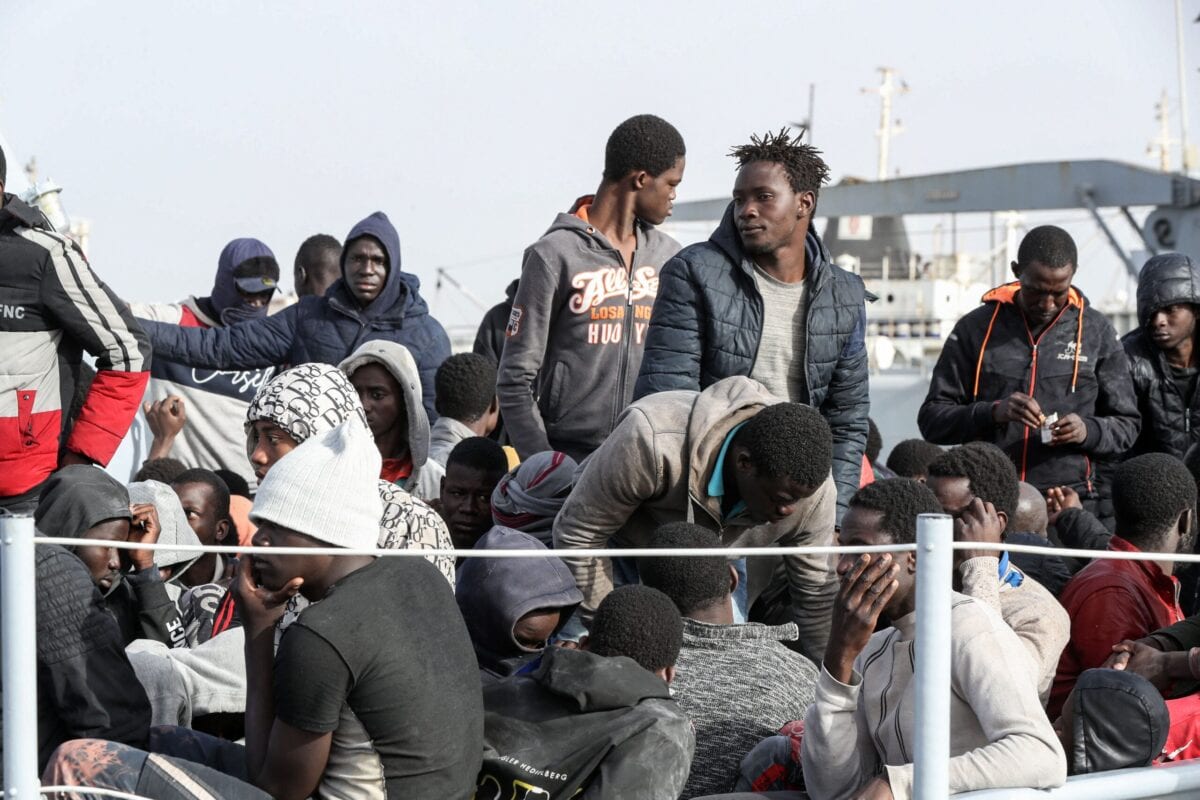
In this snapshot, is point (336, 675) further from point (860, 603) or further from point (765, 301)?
point (765, 301)

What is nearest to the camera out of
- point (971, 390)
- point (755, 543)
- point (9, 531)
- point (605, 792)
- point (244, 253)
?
point (9, 531)

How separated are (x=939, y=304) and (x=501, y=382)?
2208 centimetres

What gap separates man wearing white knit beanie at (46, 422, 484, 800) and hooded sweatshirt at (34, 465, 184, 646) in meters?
0.88

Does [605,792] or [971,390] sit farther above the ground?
[971,390]

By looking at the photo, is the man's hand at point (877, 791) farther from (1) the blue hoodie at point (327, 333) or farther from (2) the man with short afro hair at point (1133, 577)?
(1) the blue hoodie at point (327, 333)

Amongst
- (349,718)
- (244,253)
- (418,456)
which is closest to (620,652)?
(349,718)

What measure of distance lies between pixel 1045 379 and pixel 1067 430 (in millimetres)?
289

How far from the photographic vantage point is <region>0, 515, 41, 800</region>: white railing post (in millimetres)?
2855

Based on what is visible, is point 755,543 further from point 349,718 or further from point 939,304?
point 939,304

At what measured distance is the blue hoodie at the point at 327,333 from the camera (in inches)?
253

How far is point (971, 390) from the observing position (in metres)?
6.25

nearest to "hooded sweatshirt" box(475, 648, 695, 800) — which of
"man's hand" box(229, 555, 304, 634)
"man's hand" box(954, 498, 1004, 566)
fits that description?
"man's hand" box(229, 555, 304, 634)

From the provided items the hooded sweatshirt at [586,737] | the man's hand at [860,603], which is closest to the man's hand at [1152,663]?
the man's hand at [860,603]

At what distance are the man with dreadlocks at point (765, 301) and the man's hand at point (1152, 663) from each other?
4.26 feet
